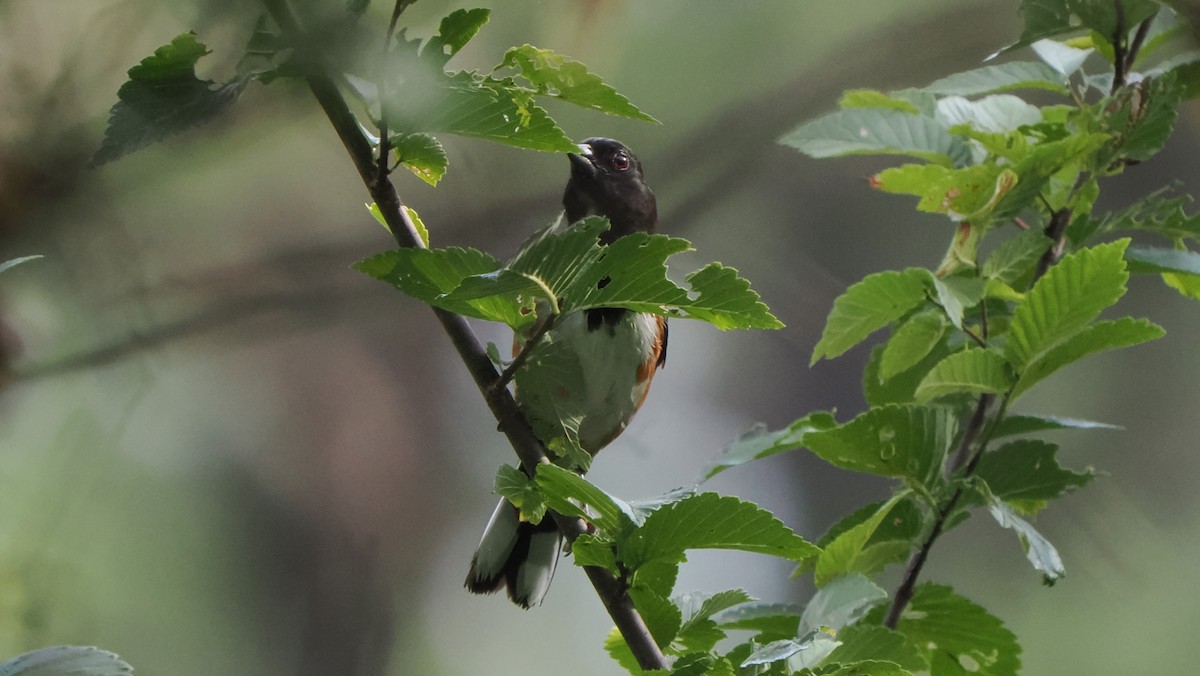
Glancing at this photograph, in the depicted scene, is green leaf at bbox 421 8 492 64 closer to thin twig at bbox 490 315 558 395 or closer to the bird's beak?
thin twig at bbox 490 315 558 395

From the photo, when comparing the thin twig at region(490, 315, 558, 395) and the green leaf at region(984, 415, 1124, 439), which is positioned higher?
the thin twig at region(490, 315, 558, 395)

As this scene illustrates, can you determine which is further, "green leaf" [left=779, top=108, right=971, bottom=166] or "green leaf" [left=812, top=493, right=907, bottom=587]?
"green leaf" [left=779, top=108, right=971, bottom=166]

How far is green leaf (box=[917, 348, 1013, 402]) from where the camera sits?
780 mm

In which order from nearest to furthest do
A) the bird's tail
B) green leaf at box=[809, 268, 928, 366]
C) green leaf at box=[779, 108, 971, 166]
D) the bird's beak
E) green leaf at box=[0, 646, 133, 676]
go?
green leaf at box=[0, 646, 133, 676], green leaf at box=[809, 268, 928, 366], green leaf at box=[779, 108, 971, 166], the bird's tail, the bird's beak

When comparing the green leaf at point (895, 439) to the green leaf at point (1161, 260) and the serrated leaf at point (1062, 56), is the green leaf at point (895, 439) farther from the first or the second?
the serrated leaf at point (1062, 56)

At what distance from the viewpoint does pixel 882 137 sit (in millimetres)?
964

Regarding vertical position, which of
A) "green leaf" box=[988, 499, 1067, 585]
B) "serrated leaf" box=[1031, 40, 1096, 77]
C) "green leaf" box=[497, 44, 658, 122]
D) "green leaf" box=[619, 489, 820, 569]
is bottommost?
"green leaf" box=[988, 499, 1067, 585]

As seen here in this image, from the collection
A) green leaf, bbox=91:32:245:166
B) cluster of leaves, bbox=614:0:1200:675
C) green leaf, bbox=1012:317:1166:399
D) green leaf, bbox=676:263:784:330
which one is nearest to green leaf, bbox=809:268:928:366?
cluster of leaves, bbox=614:0:1200:675

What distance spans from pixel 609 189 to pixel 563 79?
870mm

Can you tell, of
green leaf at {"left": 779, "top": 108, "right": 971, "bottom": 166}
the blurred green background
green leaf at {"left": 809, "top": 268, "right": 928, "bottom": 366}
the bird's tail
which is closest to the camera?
green leaf at {"left": 809, "top": 268, "right": 928, "bottom": 366}

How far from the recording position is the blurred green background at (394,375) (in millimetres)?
2078

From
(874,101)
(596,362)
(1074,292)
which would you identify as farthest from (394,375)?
(1074,292)

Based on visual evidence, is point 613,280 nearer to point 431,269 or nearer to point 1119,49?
point 431,269

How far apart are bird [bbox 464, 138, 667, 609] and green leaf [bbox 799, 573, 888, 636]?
0.31m
